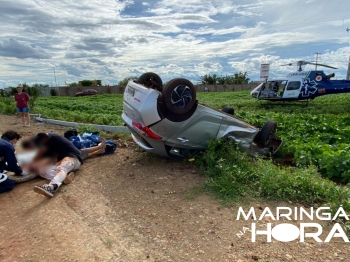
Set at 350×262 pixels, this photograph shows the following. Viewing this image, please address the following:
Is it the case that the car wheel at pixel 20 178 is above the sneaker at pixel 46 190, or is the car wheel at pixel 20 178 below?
below

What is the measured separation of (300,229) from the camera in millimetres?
3514

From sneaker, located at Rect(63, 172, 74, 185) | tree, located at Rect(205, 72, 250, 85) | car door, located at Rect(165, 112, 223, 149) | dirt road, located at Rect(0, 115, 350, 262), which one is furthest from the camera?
tree, located at Rect(205, 72, 250, 85)

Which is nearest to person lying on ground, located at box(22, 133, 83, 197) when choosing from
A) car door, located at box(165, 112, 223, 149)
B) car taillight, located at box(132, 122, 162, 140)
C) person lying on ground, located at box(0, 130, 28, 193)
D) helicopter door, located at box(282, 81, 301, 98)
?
person lying on ground, located at box(0, 130, 28, 193)

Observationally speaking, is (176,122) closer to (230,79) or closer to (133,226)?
(133,226)

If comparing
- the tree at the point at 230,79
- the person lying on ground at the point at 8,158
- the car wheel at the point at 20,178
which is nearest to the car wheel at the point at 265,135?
the car wheel at the point at 20,178

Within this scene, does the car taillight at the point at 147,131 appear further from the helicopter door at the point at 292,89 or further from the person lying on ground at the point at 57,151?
the helicopter door at the point at 292,89

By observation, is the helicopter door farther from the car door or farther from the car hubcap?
the car hubcap

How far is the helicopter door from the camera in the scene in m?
20.3

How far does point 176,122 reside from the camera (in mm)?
5371

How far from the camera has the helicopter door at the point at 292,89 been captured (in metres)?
20.3

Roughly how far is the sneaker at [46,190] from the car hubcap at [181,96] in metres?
2.43

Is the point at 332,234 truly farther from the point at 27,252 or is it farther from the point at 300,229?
the point at 27,252

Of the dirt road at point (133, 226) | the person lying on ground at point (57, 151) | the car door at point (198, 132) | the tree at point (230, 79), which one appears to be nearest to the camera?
the dirt road at point (133, 226)

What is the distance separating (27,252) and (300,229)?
313 centimetres
